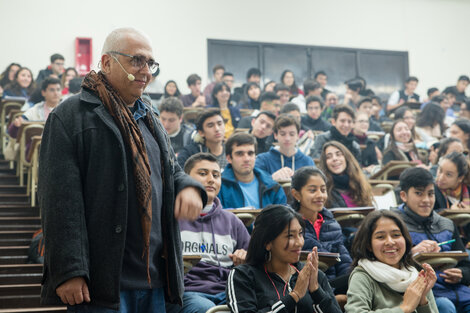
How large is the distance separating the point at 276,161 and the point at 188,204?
122 inches

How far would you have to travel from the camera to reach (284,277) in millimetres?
2633

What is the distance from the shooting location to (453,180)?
414 centimetres

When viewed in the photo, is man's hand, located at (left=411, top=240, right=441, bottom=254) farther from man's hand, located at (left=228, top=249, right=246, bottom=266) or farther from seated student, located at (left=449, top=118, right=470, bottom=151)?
seated student, located at (left=449, top=118, right=470, bottom=151)

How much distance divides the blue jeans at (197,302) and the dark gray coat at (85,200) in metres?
0.90

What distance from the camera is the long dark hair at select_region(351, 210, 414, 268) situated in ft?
9.49

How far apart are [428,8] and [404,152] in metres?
7.45

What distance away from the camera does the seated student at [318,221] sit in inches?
125

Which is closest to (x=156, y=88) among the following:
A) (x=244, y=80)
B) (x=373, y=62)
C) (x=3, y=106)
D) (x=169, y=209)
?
(x=3, y=106)

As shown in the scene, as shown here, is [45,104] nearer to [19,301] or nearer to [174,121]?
[174,121]

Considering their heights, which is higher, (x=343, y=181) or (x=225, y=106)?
(x=225, y=106)

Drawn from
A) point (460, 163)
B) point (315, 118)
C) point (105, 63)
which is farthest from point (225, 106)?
point (105, 63)

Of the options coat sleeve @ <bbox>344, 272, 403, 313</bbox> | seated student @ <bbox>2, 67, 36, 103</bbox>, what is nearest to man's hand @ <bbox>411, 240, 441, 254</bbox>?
coat sleeve @ <bbox>344, 272, 403, 313</bbox>

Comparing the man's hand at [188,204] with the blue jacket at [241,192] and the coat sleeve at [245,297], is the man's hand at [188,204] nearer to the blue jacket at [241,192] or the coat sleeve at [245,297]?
the coat sleeve at [245,297]

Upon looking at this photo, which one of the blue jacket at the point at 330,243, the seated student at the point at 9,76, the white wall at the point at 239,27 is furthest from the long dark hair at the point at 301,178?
the white wall at the point at 239,27
